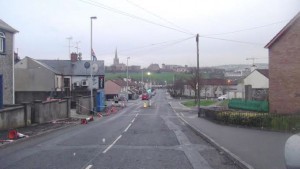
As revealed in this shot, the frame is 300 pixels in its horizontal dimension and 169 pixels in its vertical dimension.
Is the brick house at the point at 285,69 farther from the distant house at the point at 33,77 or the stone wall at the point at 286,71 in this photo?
the distant house at the point at 33,77

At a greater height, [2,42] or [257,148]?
[2,42]

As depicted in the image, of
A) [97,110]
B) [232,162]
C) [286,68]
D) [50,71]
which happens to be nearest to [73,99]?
[97,110]

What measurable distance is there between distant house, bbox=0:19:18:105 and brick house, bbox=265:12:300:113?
783 inches

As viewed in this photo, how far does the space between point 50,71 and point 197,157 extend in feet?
161

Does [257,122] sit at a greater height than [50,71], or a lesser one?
lesser

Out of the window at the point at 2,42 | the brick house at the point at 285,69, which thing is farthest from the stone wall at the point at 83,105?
the brick house at the point at 285,69

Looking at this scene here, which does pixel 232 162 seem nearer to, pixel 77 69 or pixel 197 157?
pixel 197 157

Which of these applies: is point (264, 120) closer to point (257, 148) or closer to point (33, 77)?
point (257, 148)

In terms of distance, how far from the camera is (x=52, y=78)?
2429 inches

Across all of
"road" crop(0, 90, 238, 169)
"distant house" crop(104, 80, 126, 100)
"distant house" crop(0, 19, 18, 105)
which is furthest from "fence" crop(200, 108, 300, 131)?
"distant house" crop(104, 80, 126, 100)

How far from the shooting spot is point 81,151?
1617 centimetres

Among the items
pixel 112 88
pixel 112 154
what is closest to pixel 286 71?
pixel 112 154

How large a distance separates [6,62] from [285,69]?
21123 mm

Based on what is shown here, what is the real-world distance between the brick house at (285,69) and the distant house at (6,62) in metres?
19.9
